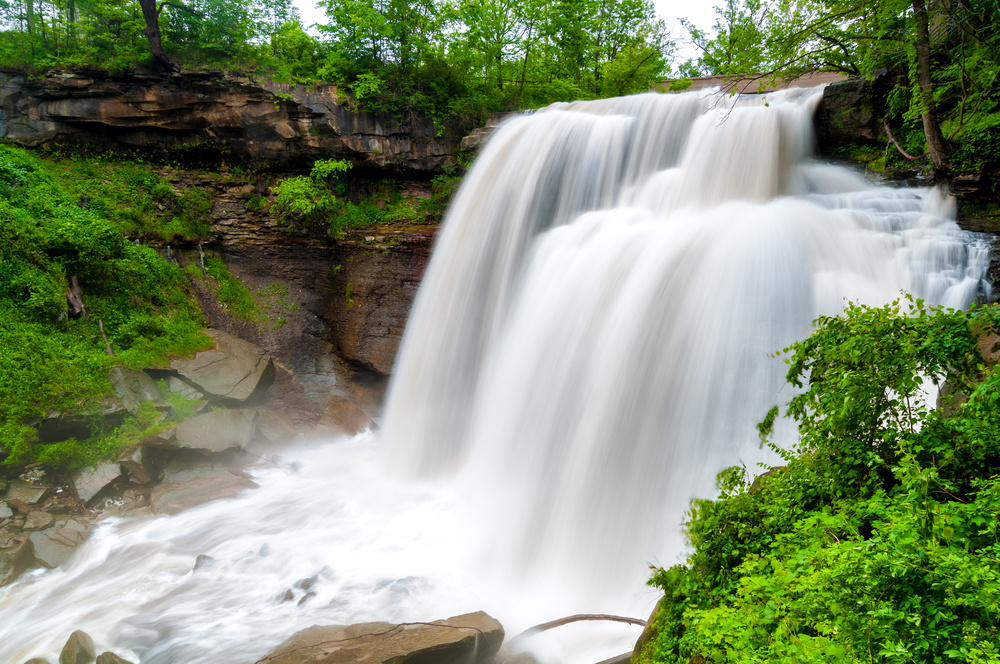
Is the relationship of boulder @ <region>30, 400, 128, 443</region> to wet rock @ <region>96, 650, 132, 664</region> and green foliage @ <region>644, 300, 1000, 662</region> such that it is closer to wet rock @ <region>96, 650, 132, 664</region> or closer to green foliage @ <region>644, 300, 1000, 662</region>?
wet rock @ <region>96, 650, 132, 664</region>

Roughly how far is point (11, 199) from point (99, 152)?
301 centimetres

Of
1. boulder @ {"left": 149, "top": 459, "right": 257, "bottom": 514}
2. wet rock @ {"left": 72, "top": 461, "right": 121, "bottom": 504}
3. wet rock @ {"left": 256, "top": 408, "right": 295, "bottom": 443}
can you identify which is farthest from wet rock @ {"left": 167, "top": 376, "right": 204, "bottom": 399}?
wet rock @ {"left": 72, "top": 461, "right": 121, "bottom": 504}

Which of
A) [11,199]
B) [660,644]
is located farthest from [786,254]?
[11,199]

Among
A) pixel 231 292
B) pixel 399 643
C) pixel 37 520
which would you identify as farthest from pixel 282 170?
pixel 399 643

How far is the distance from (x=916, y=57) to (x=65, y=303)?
48.5 feet

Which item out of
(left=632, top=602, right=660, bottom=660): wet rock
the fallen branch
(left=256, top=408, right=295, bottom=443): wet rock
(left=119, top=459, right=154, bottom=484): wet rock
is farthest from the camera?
(left=256, top=408, right=295, bottom=443): wet rock

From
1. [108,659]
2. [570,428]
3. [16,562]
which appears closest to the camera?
[108,659]

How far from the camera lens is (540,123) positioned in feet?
38.5

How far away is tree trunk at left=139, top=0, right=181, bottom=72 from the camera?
1180 centimetres

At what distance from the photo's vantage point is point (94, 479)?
27.6 feet

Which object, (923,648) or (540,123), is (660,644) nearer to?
(923,648)

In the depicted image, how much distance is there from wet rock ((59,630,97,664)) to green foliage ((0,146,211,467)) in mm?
4012

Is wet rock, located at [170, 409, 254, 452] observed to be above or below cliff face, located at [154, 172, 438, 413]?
below

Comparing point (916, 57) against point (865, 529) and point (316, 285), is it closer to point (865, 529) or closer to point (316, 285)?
point (865, 529)
